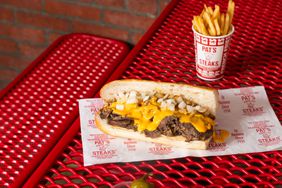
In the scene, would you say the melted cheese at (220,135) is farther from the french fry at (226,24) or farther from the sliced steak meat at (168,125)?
the french fry at (226,24)

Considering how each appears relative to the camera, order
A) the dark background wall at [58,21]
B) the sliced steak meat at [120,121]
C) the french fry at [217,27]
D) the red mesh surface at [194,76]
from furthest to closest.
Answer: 1. the dark background wall at [58,21]
2. the french fry at [217,27]
3. the sliced steak meat at [120,121]
4. the red mesh surface at [194,76]

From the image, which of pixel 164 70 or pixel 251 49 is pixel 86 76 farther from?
pixel 251 49

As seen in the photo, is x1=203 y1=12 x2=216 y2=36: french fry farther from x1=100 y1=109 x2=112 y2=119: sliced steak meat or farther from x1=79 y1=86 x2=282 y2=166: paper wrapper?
x1=100 y1=109 x2=112 y2=119: sliced steak meat

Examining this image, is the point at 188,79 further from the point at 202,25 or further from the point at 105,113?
the point at 105,113

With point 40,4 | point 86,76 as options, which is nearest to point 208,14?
point 86,76

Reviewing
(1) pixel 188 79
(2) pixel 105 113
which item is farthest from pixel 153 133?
(1) pixel 188 79

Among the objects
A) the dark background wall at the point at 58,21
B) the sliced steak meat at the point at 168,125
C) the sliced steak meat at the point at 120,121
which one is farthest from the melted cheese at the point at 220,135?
the dark background wall at the point at 58,21
